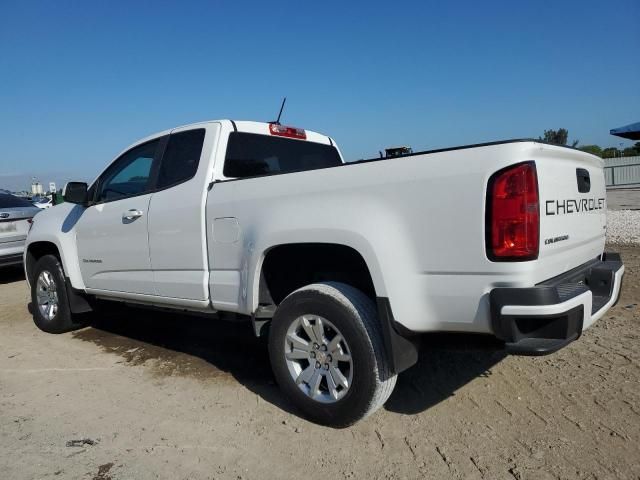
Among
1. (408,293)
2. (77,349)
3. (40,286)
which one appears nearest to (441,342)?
(408,293)

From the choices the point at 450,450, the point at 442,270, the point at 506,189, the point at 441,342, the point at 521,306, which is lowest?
the point at 450,450

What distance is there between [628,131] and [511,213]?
16531 mm

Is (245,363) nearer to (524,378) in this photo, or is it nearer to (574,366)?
(524,378)

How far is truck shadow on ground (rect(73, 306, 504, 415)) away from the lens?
10.8 feet

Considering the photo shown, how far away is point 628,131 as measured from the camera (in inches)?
622

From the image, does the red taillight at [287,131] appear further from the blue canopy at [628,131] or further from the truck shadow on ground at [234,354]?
the blue canopy at [628,131]

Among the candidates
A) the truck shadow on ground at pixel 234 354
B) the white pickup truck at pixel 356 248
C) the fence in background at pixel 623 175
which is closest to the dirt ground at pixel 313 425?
the truck shadow on ground at pixel 234 354

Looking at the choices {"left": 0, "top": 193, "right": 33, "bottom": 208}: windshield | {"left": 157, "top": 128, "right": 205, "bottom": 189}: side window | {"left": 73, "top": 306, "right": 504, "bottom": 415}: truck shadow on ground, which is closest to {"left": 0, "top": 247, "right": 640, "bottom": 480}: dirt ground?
{"left": 73, "top": 306, "right": 504, "bottom": 415}: truck shadow on ground

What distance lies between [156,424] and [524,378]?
253 cm

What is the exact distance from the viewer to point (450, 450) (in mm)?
2684

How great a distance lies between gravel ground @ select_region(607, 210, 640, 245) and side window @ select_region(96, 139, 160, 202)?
25.7 feet

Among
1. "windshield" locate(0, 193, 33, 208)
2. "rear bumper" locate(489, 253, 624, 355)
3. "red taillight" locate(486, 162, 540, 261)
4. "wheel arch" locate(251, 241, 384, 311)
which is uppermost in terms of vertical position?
"windshield" locate(0, 193, 33, 208)

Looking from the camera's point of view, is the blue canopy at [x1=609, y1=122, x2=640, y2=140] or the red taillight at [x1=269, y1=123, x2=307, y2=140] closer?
the red taillight at [x1=269, y1=123, x2=307, y2=140]

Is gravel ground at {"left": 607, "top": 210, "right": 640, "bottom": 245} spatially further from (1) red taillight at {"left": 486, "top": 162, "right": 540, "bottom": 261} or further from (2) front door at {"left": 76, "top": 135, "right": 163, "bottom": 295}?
(2) front door at {"left": 76, "top": 135, "right": 163, "bottom": 295}
